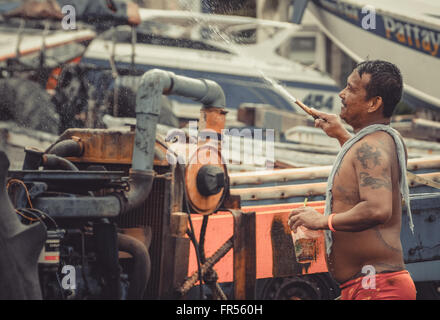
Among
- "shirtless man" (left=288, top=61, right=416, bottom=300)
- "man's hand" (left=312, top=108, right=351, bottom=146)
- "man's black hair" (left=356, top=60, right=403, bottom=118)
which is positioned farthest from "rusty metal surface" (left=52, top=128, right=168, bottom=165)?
"man's black hair" (left=356, top=60, right=403, bottom=118)

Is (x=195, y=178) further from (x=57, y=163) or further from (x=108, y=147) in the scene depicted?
(x=57, y=163)

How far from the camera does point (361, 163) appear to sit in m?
2.58

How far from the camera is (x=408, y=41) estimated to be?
6445 mm

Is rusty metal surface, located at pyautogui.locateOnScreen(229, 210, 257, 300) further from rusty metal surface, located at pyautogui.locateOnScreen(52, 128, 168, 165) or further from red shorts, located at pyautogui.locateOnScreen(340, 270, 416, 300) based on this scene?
red shorts, located at pyautogui.locateOnScreen(340, 270, 416, 300)

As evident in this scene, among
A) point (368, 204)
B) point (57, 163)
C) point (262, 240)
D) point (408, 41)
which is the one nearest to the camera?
point (368, 204)

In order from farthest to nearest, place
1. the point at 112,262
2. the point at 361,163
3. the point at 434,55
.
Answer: the point at 434,55
the point at 112,262
the point at 361,163

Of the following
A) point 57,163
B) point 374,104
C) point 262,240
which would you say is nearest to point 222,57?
point 262,240

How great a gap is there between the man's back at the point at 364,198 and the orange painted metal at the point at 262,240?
136 cm

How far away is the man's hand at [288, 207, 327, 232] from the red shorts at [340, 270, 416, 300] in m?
0.34

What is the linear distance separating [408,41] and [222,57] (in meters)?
6.18

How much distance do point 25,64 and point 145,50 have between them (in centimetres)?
261

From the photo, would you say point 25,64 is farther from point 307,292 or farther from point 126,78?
point 307,292
